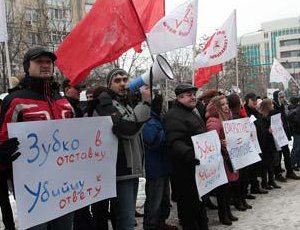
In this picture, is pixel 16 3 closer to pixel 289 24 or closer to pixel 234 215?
pixel 234 215

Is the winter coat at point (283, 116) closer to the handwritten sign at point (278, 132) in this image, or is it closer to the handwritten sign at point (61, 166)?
the handwritten sign at point (278, 132)

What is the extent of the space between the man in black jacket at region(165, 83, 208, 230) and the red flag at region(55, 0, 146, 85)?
0.93 metres

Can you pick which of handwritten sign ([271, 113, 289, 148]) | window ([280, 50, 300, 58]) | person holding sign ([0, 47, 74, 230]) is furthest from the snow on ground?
window ([280, 50, 300, 58])

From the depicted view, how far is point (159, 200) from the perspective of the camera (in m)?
5.52

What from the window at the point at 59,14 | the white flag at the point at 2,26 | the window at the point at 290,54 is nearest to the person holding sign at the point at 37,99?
the white flag at the point at 2,26

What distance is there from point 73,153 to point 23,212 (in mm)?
682

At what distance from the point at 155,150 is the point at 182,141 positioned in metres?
0.56

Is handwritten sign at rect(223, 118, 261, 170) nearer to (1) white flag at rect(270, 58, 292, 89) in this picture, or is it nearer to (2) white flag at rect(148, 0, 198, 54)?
(2) white flag at rect(148, 0, 198, 54)

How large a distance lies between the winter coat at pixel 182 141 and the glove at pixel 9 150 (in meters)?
2.16

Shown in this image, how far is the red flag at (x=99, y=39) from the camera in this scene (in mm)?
4383

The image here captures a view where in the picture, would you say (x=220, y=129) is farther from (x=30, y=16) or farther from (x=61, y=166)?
(x=30, y=16)

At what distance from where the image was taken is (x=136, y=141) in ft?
14.4

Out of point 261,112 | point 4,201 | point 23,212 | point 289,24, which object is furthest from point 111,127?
point 289,24

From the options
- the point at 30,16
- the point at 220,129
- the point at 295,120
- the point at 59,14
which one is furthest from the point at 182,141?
the point at 30,16
